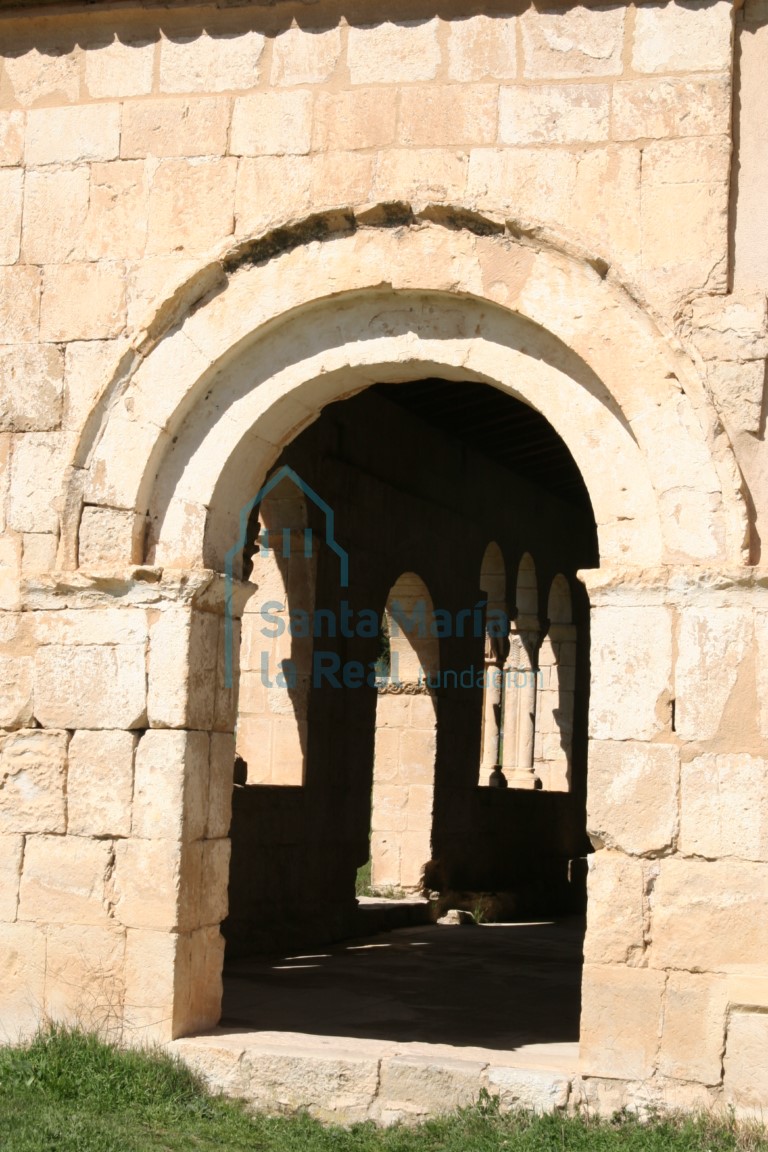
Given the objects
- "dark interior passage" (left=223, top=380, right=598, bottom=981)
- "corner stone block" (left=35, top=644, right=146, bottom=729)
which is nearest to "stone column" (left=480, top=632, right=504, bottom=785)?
"dark interior passage" (left=223, top=380, right=598, bottom=981)

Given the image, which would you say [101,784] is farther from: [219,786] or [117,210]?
[117,210]

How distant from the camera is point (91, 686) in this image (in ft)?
18.6

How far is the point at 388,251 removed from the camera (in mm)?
5551

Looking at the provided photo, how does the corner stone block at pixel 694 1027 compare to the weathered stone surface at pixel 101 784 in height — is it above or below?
below

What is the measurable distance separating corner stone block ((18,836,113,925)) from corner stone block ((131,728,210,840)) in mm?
206

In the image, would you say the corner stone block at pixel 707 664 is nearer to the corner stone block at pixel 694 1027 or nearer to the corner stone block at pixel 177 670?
the corner stone block at pixel 694 1027

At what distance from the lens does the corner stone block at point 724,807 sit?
16.0 ft

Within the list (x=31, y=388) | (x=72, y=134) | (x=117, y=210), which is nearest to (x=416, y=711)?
(x=31, y=388)

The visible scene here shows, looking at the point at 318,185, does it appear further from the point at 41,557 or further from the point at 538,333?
the point at 41,557

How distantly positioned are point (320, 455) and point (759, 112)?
5070mm

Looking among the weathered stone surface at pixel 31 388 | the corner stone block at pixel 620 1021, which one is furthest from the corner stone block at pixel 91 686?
the corner stone block at pixel 620 1021

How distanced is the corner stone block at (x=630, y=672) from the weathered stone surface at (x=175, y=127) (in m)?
2.52

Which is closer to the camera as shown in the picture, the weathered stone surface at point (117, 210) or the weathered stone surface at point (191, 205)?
the weathered stone surface at point (191, 205)

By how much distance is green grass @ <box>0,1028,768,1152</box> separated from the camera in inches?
181
